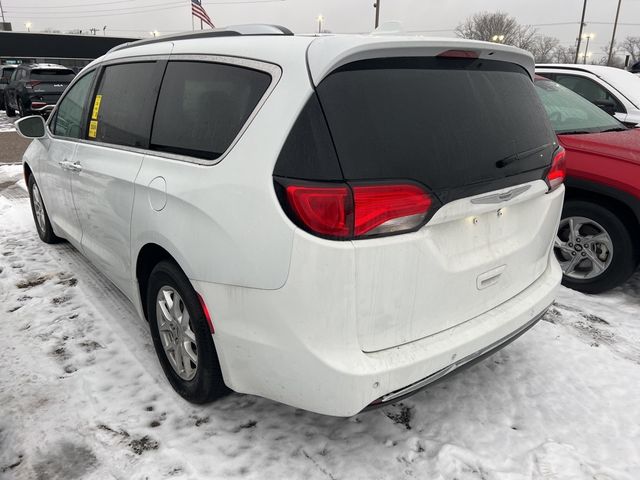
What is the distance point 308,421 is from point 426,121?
1527 millimetres

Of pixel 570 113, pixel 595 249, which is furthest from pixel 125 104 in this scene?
pixel 570 113

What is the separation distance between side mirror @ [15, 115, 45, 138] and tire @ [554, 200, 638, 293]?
14.0 feet

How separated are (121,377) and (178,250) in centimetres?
102

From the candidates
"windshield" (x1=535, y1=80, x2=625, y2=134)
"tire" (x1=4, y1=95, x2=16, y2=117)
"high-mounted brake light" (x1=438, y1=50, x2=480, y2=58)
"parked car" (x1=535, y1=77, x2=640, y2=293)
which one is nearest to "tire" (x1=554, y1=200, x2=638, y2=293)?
"parked car" (x1=535, y1=77, x2=640, y2=293)

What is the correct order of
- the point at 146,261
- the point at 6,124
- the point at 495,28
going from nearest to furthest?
the point at 146,261, the point at 6,124, the point at 495,28

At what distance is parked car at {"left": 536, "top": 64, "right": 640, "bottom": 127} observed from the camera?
6.17 metres

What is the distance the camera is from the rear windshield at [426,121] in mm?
1828

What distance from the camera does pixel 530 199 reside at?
2.39 m

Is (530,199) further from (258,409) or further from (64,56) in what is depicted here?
(64,56)

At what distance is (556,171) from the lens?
2627mm

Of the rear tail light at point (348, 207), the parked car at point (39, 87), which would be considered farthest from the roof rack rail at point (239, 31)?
the parked car at point (39, 87)

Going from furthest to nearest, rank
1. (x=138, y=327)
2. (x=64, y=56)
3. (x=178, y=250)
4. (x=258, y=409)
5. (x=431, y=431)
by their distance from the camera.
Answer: (x=64, y=56) → (x=138, y=327) → (x=258, y=409) → (x=431, y=431) → (x=178, y=250)

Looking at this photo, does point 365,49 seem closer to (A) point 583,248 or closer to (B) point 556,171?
(B) point 556,171

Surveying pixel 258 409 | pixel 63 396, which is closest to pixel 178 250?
pixel 258 409
